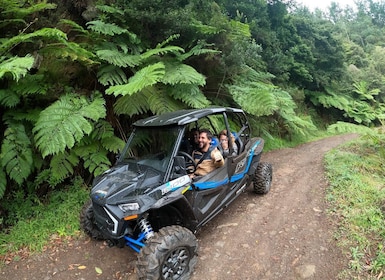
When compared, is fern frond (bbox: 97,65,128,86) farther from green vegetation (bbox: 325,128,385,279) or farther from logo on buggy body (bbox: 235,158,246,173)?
green vegetation (bbox: 325,128,385,279)

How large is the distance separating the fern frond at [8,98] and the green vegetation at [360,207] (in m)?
4.97

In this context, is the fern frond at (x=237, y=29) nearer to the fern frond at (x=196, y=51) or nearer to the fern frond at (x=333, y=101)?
the fern frond at (x=196, y=51)

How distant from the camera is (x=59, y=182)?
4.64 m

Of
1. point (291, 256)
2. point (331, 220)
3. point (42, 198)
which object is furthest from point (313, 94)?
point (42, 198)

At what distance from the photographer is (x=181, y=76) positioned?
4824 millimetres

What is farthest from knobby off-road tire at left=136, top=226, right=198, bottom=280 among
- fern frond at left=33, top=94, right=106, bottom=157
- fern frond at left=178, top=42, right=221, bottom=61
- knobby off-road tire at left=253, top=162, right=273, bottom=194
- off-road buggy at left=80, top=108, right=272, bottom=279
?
fern frond at left=178, top=42, right=221, bottom=61

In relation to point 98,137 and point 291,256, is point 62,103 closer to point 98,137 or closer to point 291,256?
point 98,137

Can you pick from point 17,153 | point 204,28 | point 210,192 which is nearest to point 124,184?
point 210,192

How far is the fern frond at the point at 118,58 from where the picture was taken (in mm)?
4621

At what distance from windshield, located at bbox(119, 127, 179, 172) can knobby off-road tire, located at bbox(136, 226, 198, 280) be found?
2.52 feet

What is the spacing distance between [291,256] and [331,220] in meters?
1.13

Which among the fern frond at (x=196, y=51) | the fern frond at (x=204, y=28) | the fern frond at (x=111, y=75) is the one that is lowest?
the fern frond at (x=111, y=75)

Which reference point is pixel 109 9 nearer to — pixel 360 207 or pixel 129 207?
pixel 129 207

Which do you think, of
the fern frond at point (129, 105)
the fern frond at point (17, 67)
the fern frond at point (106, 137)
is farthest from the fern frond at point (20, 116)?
the fern frond at point (129, 105)
